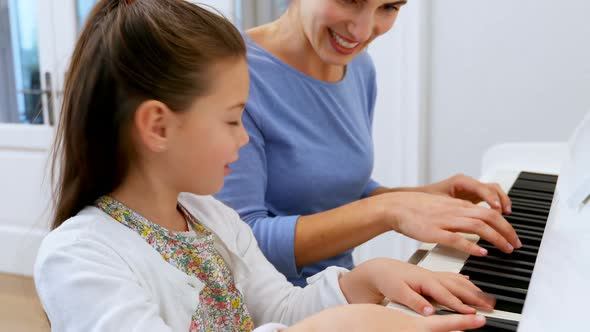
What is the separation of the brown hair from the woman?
31cm

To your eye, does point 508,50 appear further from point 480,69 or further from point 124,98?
point 124,98

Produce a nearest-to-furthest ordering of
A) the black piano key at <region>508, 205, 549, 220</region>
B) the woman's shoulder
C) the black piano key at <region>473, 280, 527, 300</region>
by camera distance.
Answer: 1. the black piano key at <region>473, 280, 527, 300</region>
2. the black piano key at <region>508, 205, 549, 220</region>
3. the woman's shoulder

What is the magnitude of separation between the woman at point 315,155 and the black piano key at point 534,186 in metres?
0.11

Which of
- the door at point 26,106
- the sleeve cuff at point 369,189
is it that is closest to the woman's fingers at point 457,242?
the sleeve cuff at point 369,189

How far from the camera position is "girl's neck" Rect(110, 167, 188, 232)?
795 millimetres

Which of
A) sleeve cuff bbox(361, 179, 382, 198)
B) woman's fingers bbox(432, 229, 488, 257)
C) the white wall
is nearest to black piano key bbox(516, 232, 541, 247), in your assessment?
woman's fingers bbox(432, 229, 488, 257)

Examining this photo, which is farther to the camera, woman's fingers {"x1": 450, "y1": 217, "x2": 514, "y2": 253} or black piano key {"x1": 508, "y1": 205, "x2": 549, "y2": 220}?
black piano key {"x1": 508, "y1": 205, "x2": 549, "y2": 220}

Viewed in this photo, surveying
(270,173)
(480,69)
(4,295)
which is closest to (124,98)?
(270,173)

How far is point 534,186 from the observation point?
3.98ft

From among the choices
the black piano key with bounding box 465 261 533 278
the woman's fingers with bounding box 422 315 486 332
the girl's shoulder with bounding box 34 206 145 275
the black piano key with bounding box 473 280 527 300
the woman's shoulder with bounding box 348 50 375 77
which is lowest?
the black piano key with bounding box 465 261 533 278

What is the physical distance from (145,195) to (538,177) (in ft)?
2.77

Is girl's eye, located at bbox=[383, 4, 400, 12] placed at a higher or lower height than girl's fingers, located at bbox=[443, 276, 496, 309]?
higher

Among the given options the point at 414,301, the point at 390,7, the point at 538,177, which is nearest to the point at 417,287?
the point at 414,301

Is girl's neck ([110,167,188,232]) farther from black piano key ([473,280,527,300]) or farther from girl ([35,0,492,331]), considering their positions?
black piano key ([473,280,527,300])
